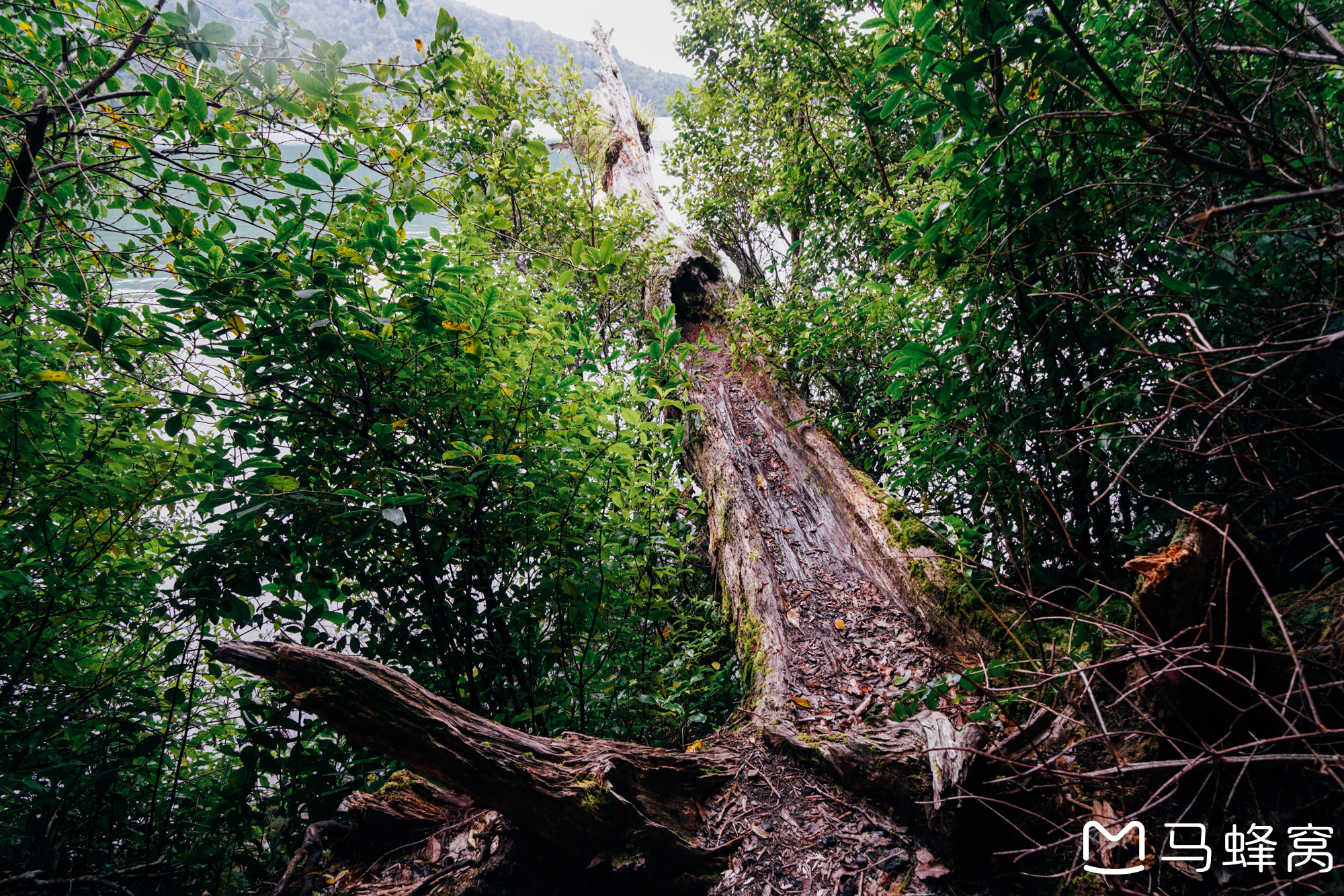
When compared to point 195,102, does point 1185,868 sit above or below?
below

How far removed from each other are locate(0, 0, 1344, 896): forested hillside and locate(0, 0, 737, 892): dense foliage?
0.8 inches

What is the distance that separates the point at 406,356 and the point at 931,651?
8.80 feet

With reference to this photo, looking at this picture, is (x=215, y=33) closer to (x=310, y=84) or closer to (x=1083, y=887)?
(x=310, y=84)

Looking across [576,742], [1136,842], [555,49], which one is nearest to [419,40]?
[576,742]

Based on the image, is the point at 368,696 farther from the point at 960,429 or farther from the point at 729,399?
the point at 729,399

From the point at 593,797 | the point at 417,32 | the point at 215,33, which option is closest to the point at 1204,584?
the point at 593,797

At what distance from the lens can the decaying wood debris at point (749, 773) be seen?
1.42 m

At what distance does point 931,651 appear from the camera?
2.62 metres
